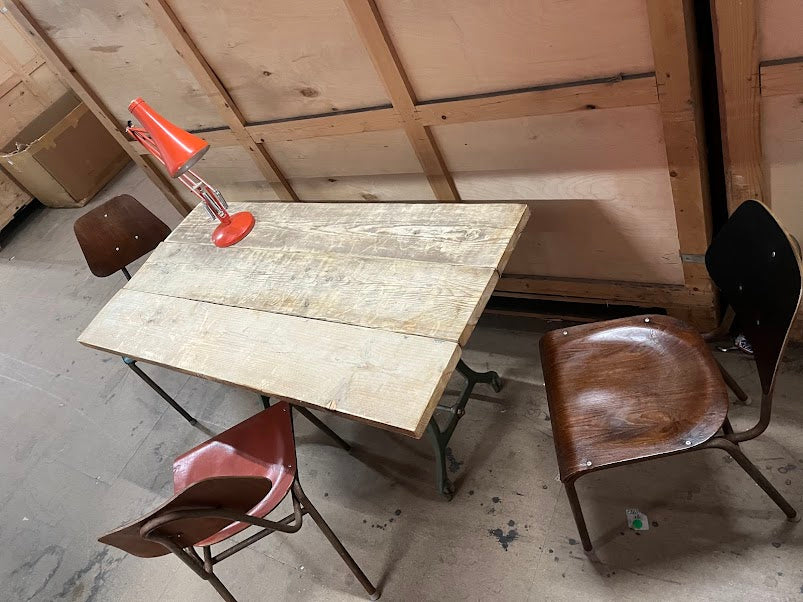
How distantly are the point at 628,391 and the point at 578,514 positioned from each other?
36 centimetres

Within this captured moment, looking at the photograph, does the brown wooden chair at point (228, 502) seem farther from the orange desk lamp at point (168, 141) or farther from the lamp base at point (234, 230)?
the orange desk lamp at point (168, 141)

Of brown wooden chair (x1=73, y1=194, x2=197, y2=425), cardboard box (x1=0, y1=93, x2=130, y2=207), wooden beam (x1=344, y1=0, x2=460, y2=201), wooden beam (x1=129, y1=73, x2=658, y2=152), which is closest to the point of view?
wooden beam (x1=129, y1=73, x2=658, y2=152)

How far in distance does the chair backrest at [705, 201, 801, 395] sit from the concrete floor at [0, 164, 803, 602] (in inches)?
24.7

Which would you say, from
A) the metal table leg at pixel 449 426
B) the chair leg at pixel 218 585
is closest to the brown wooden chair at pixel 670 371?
the metal table leg at pixel 449 426

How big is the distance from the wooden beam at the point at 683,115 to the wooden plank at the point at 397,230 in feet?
1.37

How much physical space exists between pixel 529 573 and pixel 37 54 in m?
5.03

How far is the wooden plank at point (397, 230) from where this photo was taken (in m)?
1.58

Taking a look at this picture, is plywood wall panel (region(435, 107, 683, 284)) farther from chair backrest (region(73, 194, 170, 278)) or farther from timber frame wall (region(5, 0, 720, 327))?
chair backrest (region(73, 194, 170, 278))

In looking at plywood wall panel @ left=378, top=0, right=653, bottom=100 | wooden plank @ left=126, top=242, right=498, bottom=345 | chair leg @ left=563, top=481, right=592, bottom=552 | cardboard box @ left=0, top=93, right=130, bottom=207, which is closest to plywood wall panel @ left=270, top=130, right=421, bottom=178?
plywood wall panel @ left=378, top=0, right=653, bottom=100

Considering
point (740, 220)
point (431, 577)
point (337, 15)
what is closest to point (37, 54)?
point (337, 15)

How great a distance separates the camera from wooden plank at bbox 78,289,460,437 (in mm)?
1323

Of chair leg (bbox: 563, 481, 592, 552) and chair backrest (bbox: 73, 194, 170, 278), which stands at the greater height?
chair backrest (bbox: 73, 194, 170, 278)

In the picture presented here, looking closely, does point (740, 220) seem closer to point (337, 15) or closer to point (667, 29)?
point (667, 29)

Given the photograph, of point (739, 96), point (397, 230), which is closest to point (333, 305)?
point (397, 230)
